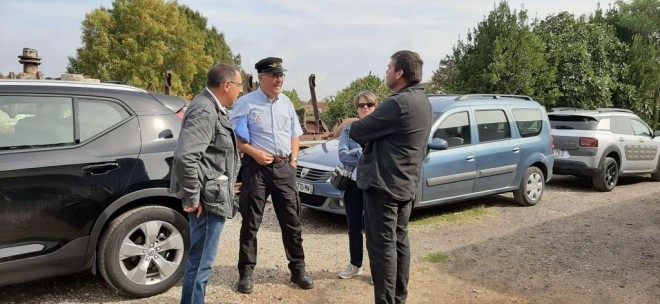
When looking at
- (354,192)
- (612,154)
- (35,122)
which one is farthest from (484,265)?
(612,154)

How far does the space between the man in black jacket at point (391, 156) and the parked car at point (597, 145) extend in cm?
726

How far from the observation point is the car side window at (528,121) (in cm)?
765

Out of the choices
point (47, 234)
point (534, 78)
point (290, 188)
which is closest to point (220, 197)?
point (290, 188)

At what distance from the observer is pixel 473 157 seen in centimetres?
675

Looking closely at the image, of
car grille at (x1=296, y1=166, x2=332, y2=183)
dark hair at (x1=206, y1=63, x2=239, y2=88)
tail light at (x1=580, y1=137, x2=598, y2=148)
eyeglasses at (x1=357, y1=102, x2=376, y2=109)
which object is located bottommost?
car grille at (x1=296, y1=166, x2=332, y2=183)

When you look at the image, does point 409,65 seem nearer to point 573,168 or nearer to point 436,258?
point 436,258

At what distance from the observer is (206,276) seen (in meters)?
3.25

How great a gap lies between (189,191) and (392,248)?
1414mm

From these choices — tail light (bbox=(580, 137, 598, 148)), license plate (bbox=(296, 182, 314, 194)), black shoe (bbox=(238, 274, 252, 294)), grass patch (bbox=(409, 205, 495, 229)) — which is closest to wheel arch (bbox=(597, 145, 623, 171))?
tail light (bbox=(580, 137, 598, 148))

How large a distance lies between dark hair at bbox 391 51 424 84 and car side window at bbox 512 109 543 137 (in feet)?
15.6

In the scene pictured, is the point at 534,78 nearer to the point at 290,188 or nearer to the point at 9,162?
the point at 290,188

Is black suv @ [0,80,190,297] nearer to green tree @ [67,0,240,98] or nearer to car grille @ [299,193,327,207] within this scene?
car grille @ [299,193,327,207]

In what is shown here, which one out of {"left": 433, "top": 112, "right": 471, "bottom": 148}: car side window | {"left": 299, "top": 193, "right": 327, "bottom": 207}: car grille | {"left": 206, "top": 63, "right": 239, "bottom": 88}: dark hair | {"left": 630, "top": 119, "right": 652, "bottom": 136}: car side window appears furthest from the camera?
{"left": 630, "top": 119, "right": 652, "bottom": 136}: car side window

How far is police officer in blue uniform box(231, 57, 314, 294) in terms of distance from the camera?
398cm
